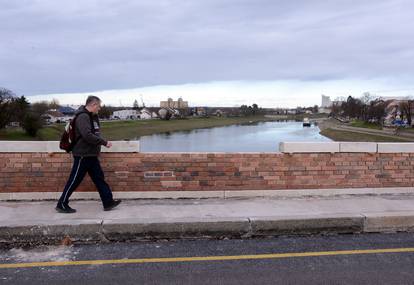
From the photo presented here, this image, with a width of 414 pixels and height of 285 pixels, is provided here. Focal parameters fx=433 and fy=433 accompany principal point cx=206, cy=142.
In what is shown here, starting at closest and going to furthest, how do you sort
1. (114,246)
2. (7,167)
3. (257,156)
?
(114,246) < (7,167) < (257,156)

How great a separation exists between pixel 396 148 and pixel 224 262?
4.29m

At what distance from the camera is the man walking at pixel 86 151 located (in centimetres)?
566

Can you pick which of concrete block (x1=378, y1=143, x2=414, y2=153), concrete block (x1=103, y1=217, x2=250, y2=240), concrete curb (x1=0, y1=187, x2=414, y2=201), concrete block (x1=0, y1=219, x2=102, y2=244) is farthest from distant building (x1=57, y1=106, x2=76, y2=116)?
concrete block (x1=103, y1=217, x2=250, y2=240)

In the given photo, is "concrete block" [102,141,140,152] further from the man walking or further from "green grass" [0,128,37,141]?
"green grass" [0,128,37,141]

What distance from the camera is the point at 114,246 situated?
5070mm

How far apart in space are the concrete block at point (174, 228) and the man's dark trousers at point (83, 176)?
70 centimetres

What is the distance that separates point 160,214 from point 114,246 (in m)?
0.92

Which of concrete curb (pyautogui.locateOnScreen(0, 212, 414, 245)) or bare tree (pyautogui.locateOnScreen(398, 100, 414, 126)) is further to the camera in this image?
bare tree (pyautogui.locateOnScreen(398, 100, 414, 126))

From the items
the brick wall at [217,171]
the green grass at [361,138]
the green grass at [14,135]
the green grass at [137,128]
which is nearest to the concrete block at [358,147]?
the brick wall at [217,171]

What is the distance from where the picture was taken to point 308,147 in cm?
713

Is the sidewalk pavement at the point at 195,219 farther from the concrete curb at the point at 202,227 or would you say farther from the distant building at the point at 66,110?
the distant building at the point at 66,110

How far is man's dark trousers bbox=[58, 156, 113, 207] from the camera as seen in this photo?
5801mm

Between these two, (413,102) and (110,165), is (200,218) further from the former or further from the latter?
(413,102)

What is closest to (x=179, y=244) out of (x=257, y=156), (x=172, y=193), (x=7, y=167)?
(x=172, y=193)
